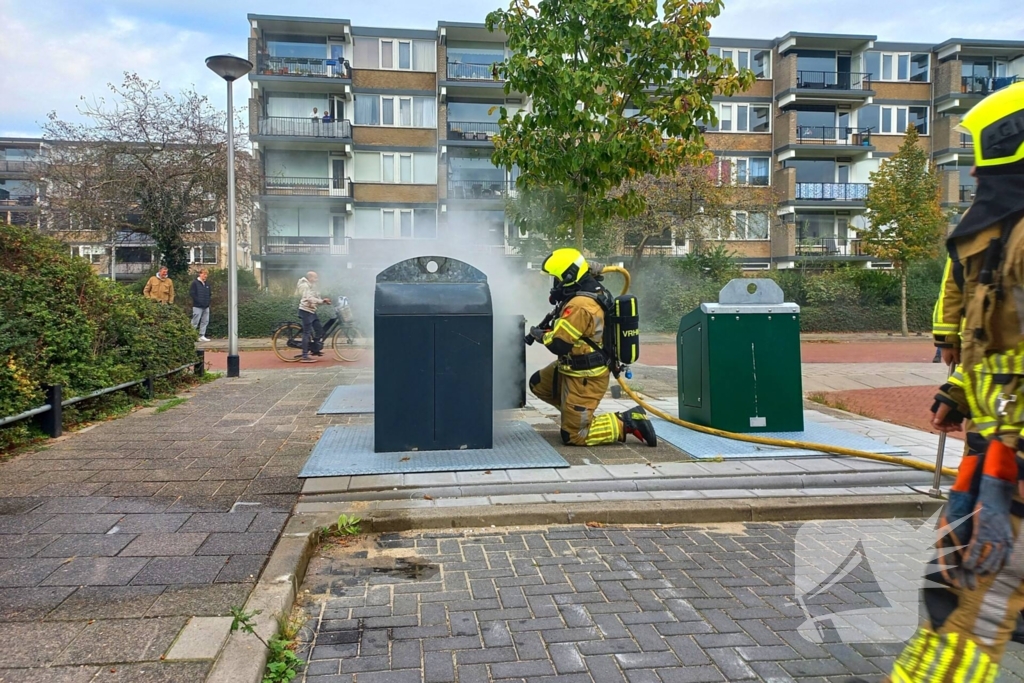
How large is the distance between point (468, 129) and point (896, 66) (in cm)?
2233

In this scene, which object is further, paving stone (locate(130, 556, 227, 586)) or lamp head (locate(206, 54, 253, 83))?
lamp head (locate(206, 54, 253, 83))

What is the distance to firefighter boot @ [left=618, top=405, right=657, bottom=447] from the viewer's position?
6008 mm

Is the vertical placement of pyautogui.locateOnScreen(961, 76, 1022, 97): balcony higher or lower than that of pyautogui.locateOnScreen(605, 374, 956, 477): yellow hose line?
higher

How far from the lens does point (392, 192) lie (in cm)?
3036

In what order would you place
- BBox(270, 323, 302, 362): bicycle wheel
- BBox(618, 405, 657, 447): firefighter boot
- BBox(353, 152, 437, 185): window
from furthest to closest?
BBox(353, 152, 437, 185): window < BBox(270, 323, 302, 362): bicycle wheel < BBox(618, 405, 657, 447): firefighter boot

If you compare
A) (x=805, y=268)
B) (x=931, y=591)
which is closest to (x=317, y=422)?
(x=931, y=591)

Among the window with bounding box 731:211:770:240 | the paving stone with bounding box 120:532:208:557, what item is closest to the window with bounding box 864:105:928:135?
the window with bounding box 731:211:770:240

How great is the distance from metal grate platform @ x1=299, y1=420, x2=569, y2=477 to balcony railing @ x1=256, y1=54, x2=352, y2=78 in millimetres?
26928

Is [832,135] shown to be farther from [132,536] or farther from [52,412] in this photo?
[132,536]

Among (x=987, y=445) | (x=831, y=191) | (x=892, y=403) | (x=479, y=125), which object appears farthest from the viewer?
(x=831, y=191)

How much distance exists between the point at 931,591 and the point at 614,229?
20566mm

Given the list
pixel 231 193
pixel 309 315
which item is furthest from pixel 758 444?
pixel 309 315

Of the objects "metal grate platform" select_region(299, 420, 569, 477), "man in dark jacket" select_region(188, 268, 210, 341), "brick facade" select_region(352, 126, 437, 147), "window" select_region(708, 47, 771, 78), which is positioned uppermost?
"window" select_region(708, 47, 771, 78)

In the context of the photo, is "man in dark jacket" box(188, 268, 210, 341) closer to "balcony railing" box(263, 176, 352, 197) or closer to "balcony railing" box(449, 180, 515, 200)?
"balcony railing" box(449, 180, 515, 200)
